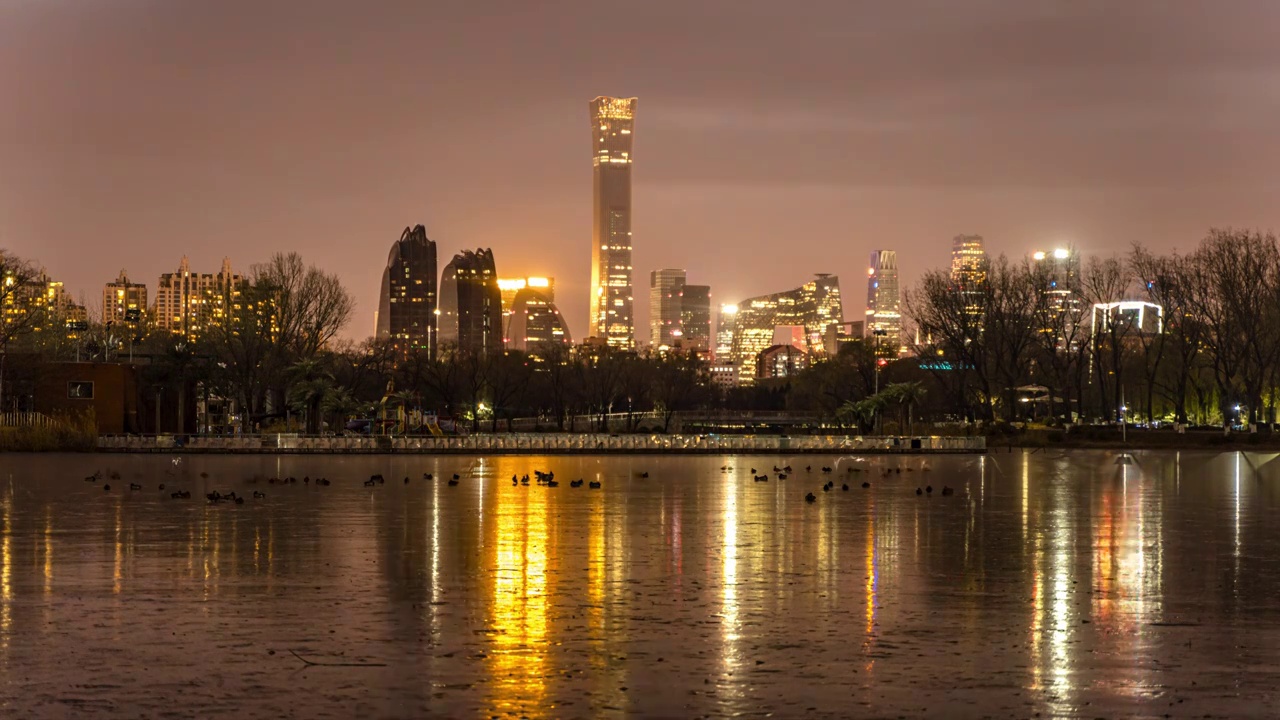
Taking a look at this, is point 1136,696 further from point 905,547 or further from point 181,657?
point 905,547

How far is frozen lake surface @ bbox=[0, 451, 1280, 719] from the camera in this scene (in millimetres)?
11758

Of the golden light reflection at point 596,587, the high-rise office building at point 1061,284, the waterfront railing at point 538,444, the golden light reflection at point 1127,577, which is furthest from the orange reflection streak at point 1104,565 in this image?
the high-rise office building at point 1061,284

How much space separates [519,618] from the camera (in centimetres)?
1567

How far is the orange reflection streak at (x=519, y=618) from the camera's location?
11805 mm

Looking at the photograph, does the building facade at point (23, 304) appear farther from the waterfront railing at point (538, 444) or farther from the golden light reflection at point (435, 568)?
the golden light reflection at point (435, 568)

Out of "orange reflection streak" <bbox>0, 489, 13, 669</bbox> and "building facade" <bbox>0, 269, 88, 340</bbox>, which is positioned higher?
"building facade" <bbox>0, 269, 88, 340</bbox>

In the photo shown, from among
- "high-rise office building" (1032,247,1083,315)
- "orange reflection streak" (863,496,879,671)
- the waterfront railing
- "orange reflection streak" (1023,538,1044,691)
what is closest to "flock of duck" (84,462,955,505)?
"orange reflection streak" (863,496,879,671)

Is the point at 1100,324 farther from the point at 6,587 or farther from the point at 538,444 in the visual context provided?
the point at 6,587

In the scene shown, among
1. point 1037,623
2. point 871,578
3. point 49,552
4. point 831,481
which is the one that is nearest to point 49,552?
point 49,552

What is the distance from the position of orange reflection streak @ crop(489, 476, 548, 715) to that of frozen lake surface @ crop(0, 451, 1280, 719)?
49 millimetres

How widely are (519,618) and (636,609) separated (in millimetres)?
1539

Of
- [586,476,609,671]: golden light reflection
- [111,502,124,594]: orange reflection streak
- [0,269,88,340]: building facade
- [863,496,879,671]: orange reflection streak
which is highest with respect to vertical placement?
[0,269,88,340]: building facade

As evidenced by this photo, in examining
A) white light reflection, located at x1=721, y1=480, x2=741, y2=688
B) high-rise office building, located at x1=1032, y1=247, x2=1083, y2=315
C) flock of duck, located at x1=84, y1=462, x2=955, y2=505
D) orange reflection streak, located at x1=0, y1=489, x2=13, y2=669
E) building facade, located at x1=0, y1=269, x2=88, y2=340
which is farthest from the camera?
high-rise office building, located at x1=1032, y1=247, x2=1083, y2=315

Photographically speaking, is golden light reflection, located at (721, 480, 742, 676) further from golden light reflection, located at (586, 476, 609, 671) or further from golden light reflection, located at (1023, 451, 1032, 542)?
golden light reflection, located at (1023, 451, 1032, 542)
